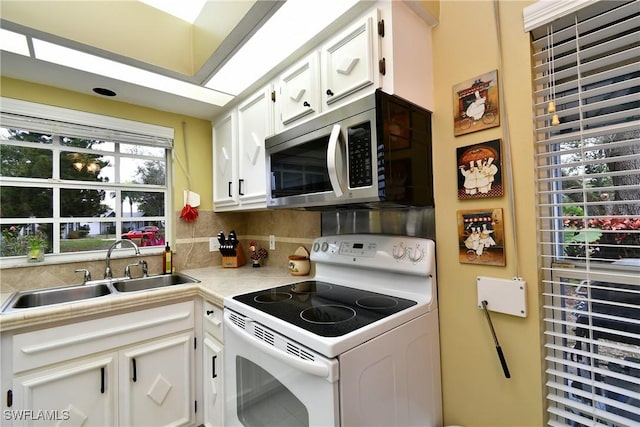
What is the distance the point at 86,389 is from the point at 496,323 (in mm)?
1979

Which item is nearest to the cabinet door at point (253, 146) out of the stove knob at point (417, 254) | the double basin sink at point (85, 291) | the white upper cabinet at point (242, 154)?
the white upper cabinet at point (242, 154)

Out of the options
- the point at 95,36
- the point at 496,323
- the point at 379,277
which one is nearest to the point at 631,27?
the point at 496,323

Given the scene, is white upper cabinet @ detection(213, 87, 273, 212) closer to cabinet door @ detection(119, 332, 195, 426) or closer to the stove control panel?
the stove control panel

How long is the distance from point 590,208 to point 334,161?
3.05 feet

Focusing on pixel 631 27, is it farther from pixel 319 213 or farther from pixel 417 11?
pixel 319 213

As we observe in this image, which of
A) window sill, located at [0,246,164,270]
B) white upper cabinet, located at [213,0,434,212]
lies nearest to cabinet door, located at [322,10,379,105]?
white upper cabinet, located at [213,0,434,212]

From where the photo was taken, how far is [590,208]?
1002 mm

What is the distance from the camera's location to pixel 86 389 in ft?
4.77

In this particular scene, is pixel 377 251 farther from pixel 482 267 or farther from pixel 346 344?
pixel 346 344

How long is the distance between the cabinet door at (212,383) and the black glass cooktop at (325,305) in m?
0.44

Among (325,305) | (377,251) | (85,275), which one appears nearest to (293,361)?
(325,305)

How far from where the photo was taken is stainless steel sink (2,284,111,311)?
65.3 inches

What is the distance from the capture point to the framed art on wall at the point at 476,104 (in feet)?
3.72

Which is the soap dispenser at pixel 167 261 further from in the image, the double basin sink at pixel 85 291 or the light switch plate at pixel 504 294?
the light switch plate at pixel 504 294
